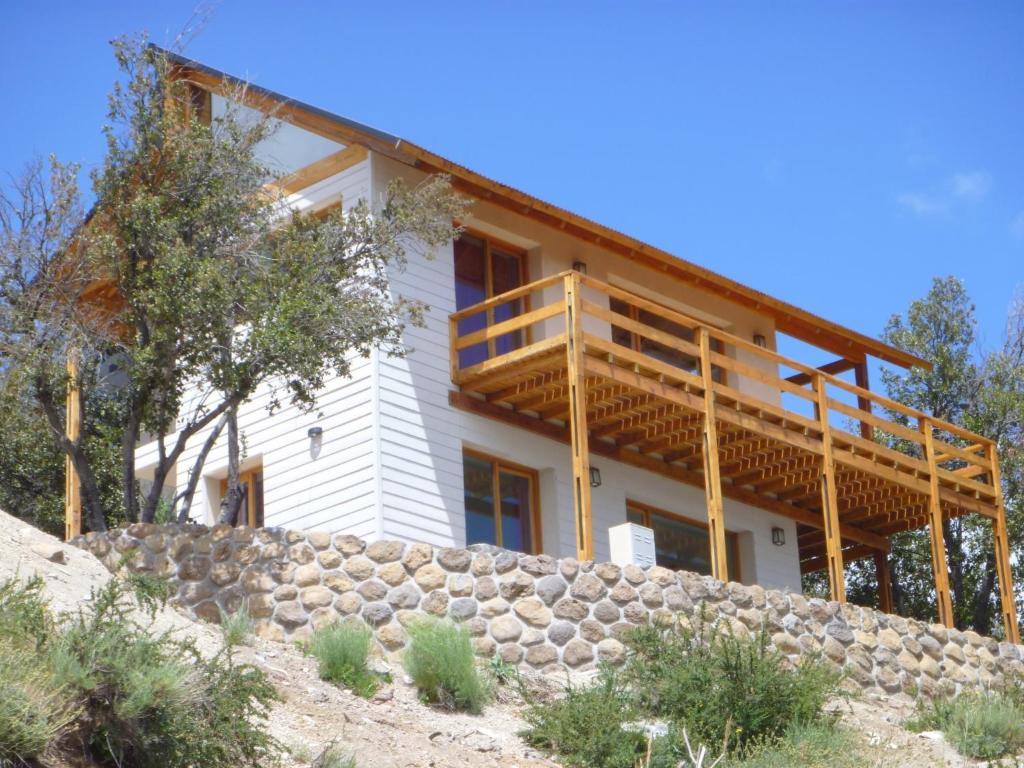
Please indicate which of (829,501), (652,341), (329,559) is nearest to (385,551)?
(329,559)

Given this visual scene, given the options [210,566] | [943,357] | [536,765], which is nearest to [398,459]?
[210,566]

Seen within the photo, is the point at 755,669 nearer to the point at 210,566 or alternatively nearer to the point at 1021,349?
the point at 210,566

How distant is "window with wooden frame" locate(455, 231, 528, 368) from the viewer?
20.7 meters

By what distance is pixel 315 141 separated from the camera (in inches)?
817

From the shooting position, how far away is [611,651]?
641 inches

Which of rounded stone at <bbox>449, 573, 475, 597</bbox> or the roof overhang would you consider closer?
rounded stone at <bbox>449, 573, 475, 597</bbox>

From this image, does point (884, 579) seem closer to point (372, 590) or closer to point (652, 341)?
point (652, 341)

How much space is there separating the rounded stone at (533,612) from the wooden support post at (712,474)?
8.68 feet

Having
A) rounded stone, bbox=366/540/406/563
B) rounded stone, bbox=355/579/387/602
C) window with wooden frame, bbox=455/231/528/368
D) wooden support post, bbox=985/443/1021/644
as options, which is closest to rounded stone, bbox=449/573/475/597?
rounded stone, bbox=366/540/406/563

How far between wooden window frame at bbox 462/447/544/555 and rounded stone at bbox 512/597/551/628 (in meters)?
3.63

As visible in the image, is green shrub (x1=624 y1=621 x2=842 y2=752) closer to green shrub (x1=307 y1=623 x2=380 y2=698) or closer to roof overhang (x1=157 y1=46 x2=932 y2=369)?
green shrub (x1=307 y1=623 x2=380 y2=698)

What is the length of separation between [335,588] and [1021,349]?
17.6m

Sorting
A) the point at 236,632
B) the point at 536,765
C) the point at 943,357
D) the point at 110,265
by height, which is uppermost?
the point at 943,357

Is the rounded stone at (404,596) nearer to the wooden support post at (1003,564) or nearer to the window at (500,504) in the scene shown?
the window at (500,504)
